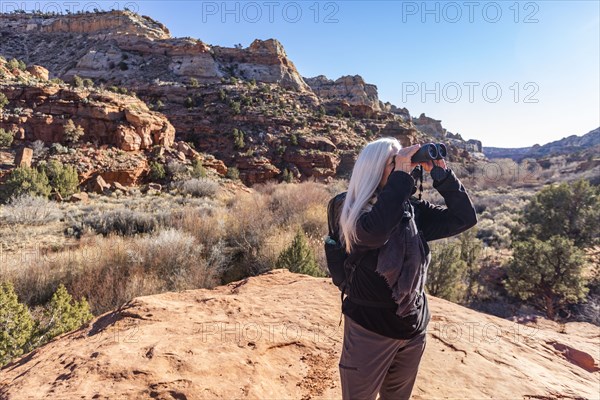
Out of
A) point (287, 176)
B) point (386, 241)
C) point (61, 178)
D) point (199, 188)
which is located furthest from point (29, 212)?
point (287, 176)

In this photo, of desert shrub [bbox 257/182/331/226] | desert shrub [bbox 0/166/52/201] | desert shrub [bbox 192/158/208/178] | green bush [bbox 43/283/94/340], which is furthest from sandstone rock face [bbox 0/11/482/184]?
green bush [bbox 43/283/94/340]

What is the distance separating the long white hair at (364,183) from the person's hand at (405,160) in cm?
4

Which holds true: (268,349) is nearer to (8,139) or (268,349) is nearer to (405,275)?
(405,275)

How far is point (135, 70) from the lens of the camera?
37.0 meters

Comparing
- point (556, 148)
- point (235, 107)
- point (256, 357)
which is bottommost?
point (256, 357)

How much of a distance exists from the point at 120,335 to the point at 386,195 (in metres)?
2.86

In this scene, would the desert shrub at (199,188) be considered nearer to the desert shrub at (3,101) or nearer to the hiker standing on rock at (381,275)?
the desert shrub at (3,101)

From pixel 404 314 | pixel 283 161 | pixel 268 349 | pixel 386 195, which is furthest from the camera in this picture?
pixel 283 161

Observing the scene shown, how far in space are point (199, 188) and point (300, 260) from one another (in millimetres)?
12373

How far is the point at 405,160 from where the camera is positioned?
159cm

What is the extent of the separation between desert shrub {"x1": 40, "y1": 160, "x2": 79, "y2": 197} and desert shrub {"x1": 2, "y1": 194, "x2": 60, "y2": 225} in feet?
8.50

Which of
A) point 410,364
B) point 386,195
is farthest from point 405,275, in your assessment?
point 410,364

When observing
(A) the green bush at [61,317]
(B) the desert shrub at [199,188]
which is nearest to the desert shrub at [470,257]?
(A) the green bush at [61,317]

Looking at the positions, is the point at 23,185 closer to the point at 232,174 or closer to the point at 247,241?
the point at 247,241
